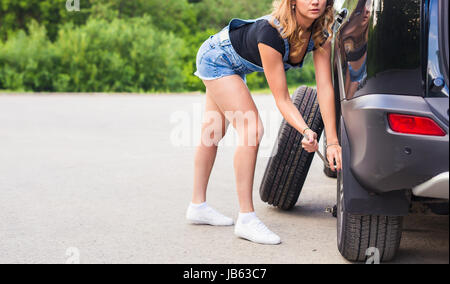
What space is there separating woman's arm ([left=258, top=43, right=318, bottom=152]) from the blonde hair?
0.39ft

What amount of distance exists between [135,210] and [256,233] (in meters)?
1.21

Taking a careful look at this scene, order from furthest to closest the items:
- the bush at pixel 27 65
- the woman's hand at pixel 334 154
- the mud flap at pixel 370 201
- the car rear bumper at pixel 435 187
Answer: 1. the bush at pixel 27 65
2. the woman's hand at pixel 334 154
3. the mud flap at pixel 370 201
4. the car rear bumper at pixel 435 187

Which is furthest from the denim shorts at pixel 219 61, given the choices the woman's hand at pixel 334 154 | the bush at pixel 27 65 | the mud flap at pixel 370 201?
the bush at pixel 27 65

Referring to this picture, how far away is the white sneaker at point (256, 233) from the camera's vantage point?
3619mm

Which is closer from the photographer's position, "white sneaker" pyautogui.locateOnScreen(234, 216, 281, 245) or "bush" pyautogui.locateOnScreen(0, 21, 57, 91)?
"white sneaker" pyautogui.locateOnScreen(234, 216, 281, 245)

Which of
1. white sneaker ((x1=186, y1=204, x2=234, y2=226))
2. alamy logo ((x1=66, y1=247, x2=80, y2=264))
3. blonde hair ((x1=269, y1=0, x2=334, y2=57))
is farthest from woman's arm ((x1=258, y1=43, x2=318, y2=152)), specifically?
alamy logo ((x1=66, y1=247, x2=80, y2=264))

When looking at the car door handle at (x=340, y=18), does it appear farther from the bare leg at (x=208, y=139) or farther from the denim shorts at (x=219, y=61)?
the bare leg at (x=208, y=139)

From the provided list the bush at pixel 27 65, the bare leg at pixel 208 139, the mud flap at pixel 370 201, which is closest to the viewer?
the mud flap at pixel 370 201

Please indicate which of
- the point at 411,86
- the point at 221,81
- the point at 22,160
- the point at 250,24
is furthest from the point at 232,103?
the point at 22,160

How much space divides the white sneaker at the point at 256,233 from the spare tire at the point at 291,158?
0.55m

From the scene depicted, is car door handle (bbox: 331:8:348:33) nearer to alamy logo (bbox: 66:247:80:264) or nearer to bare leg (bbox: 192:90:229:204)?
bare leg (bbox: 192:90:229:204)

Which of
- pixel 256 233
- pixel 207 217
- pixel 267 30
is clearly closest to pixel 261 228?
pixel 256 233

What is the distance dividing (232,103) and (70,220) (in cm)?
142

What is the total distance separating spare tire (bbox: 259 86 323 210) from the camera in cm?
405
